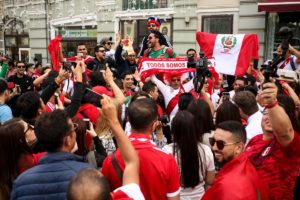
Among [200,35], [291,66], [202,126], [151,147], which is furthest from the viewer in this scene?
[200,35]

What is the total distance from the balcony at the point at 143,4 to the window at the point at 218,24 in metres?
1.56

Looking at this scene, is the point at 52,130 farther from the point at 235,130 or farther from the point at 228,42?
the point at 228,42

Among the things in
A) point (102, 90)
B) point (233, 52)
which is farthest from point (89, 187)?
point (233, 52)

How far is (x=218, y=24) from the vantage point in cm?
1118

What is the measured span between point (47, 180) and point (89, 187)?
2.04 ft

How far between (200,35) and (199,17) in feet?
11.8

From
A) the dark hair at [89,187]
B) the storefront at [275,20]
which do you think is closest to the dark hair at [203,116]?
the dark hair at [89,187]

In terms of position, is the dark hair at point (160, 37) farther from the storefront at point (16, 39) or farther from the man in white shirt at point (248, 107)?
the storefront at point (16, 39)

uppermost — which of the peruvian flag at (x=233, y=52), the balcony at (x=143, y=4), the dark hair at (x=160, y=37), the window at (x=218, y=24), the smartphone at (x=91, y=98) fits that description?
the balcony at (x=143, y=4)

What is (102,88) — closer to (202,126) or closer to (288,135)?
(202,126)

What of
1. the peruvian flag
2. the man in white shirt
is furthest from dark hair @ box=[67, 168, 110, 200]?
the peruvian flag

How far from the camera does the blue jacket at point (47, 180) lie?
7.22ft

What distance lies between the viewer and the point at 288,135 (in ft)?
8.13

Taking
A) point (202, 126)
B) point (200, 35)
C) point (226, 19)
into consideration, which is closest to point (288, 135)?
point (202, 126)
